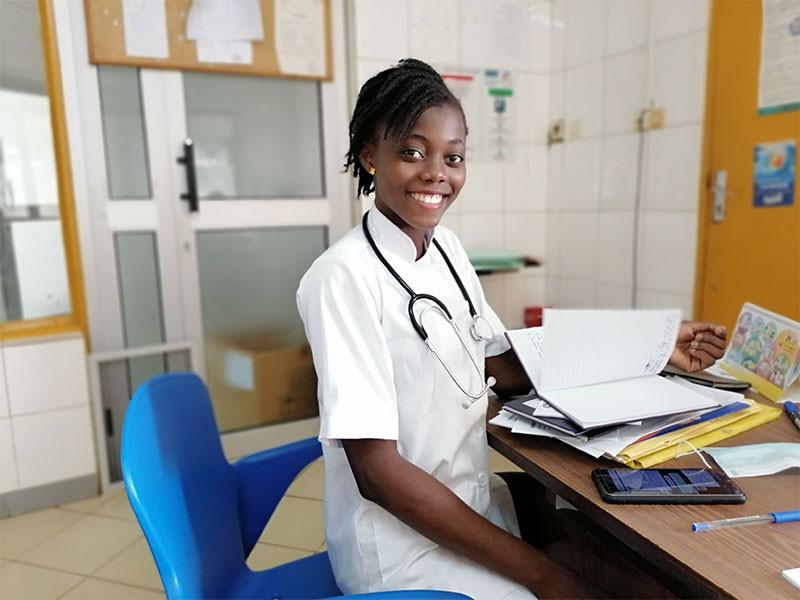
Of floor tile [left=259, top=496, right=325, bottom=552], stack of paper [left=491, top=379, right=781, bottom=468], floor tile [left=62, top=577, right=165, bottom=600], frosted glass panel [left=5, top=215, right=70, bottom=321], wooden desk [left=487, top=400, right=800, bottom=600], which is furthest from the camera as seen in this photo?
frosted glass panel [left=5, top=215, right=70, bottom=321]

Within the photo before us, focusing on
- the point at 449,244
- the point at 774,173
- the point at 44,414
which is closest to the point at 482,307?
the point at 449,244

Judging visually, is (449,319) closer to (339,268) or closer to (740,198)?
(339,268)

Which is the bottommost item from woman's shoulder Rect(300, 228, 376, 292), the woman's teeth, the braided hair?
woman's shoulder Rect(300, 228, 376, 292)

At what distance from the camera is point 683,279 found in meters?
2.30

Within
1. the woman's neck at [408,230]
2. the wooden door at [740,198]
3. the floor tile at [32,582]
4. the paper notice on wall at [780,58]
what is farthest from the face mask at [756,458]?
the floor tile at [32,582]

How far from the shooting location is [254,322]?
8.55 ft

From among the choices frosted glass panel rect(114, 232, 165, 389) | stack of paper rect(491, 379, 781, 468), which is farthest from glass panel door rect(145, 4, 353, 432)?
stack of paper rect(491, 379, 781, 468)

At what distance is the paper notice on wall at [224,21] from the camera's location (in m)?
2.25

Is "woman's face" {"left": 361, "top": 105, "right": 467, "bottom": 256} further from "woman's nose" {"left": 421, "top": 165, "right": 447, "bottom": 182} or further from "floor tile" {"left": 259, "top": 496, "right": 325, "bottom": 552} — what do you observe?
"floor tile" {"left": 259, "top": 496, "right": 325, "bottom": 552}

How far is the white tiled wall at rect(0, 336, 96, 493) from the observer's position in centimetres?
212

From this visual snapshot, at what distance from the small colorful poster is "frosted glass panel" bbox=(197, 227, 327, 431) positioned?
168 cm

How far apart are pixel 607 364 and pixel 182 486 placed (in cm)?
71

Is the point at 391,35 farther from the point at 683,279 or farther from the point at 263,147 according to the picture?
the point at 683,279

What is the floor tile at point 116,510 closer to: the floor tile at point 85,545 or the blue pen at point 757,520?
the floor tile at point 85,545
